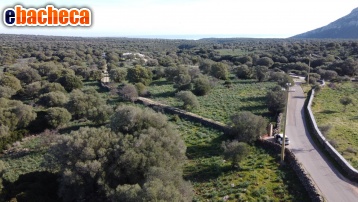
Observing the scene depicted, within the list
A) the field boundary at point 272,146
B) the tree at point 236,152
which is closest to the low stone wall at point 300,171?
the field boundary at point 272,146

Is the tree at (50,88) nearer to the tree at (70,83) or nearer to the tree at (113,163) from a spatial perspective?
the tree at (70,83)

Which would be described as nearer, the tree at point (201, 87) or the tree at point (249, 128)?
the tree at point (249, 128)

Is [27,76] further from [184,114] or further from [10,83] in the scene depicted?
[184,114]

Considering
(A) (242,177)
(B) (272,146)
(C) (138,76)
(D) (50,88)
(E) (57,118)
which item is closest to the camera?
(A) (242,177)

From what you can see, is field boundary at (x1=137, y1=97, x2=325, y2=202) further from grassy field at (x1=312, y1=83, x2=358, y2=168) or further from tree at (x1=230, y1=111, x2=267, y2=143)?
grassy field at (x1=312, y1=83, x2=358, y2=168)

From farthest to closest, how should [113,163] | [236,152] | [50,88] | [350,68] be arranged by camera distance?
[350,68]
[50,88]
[236,152]
[113,163]

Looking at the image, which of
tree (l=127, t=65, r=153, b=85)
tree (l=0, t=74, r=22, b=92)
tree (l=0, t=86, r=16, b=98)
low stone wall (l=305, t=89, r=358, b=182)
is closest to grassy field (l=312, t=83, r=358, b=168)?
low stone wall (l=305, t=89, r=358, b=182)

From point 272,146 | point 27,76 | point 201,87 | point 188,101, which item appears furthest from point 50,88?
point 272,146
